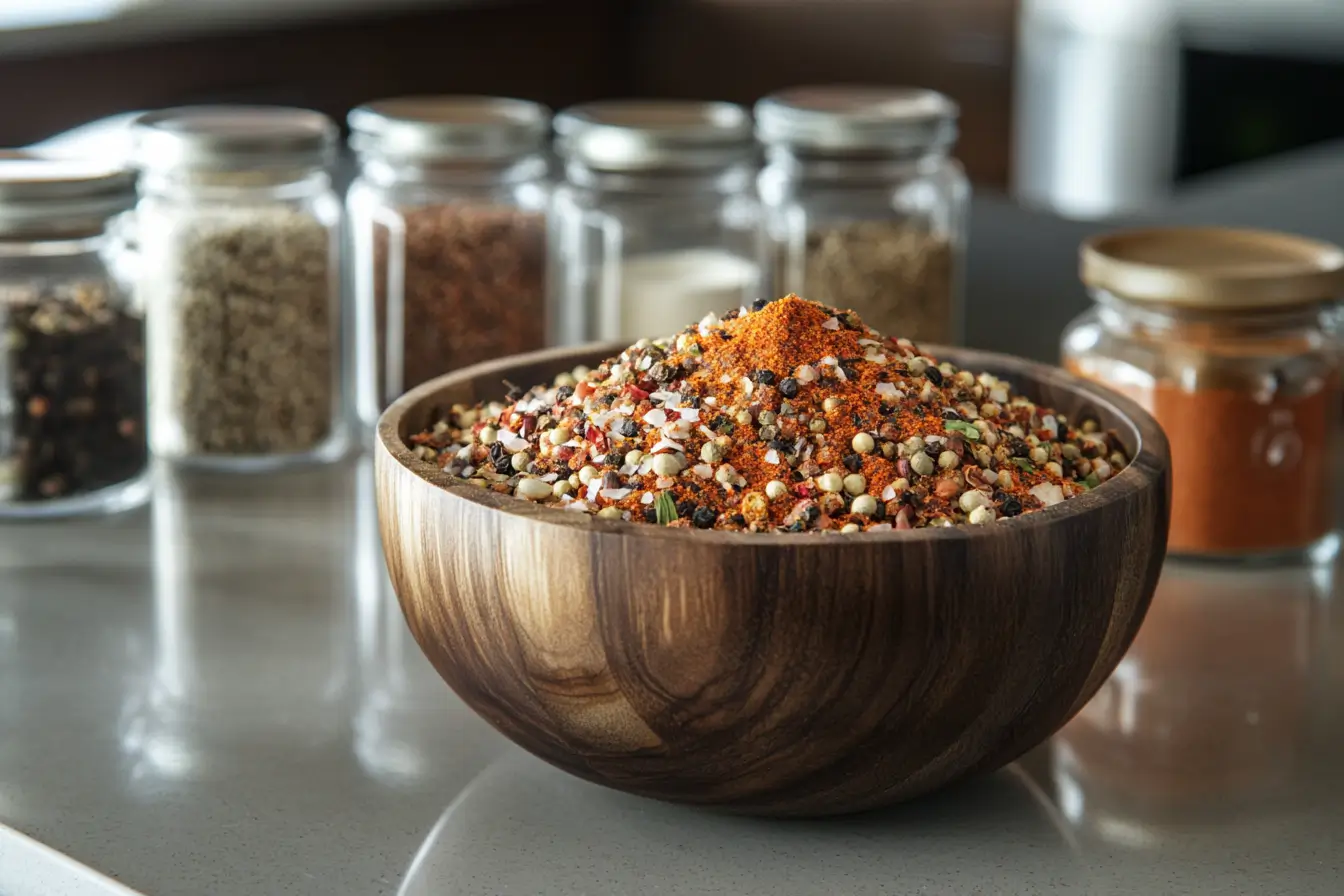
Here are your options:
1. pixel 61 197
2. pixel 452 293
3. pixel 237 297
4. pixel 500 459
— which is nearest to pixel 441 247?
pixel 452 293

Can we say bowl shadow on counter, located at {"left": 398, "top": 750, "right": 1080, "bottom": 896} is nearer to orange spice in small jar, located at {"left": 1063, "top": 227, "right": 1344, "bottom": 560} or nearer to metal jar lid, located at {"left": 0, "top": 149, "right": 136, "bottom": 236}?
orange spice in small jar, located at {"left": 1063, "top": 227, "right": 1344, "bottom": 560}

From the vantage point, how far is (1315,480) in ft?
3.85

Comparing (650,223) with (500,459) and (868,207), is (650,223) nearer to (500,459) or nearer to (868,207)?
(868,207)

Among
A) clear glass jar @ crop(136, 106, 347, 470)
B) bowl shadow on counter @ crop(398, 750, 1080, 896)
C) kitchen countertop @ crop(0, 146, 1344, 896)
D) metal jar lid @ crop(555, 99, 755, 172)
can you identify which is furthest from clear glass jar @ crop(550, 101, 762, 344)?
bowl shadow on counter @ crop(398, 750, 1080, 896)

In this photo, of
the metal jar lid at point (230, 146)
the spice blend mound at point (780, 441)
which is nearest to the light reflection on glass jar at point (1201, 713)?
the spice blend mound at point (780, 441)

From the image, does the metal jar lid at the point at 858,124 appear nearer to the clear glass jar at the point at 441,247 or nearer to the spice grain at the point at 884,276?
the spice grain at the point at 884,276

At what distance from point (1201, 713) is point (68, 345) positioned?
2.66ft

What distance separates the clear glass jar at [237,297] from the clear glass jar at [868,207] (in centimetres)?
40

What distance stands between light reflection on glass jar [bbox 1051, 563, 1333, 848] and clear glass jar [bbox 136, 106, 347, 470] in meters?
0.69

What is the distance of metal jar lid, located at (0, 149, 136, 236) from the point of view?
1.20 metres

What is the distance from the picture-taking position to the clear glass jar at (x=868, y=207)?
149 cm

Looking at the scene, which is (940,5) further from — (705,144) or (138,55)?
(705,144)

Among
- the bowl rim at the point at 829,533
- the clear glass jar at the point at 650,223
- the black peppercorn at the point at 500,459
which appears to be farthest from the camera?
the clear glass jar at the point at 650,223

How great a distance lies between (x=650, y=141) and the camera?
1.44 meters
